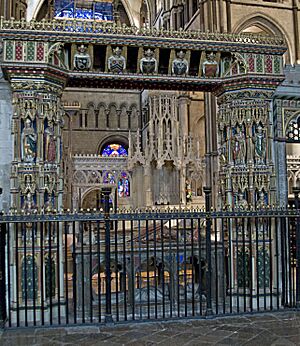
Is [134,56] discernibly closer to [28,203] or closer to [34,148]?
[34,148]

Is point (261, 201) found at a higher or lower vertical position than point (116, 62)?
lower

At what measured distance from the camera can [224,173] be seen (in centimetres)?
830

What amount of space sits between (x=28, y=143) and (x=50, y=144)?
0.39 meters

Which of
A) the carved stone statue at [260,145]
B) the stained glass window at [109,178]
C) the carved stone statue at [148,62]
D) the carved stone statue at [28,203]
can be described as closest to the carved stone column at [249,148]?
the carved stone statue at [260,145]

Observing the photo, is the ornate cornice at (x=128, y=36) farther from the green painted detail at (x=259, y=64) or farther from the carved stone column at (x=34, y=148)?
the carved stone column at (x=34, y=148)

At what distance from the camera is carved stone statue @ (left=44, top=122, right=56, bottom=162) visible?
7383 mm

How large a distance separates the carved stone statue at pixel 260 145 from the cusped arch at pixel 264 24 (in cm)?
1157

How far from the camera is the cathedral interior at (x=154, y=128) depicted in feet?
24.4

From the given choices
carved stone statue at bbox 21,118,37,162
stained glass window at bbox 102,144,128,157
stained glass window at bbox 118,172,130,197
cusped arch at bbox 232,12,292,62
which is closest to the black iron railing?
carved stone statue at bbox 21,118,37,162

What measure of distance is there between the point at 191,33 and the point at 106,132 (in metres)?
20.0

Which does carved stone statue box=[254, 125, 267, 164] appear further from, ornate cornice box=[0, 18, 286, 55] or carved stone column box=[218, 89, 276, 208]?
ornate cornice box=[0, 18, 286, 55]

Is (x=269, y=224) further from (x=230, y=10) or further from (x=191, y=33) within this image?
(x=230, y=10)

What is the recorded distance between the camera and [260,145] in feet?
26.3

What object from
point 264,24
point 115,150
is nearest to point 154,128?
point 264,24
